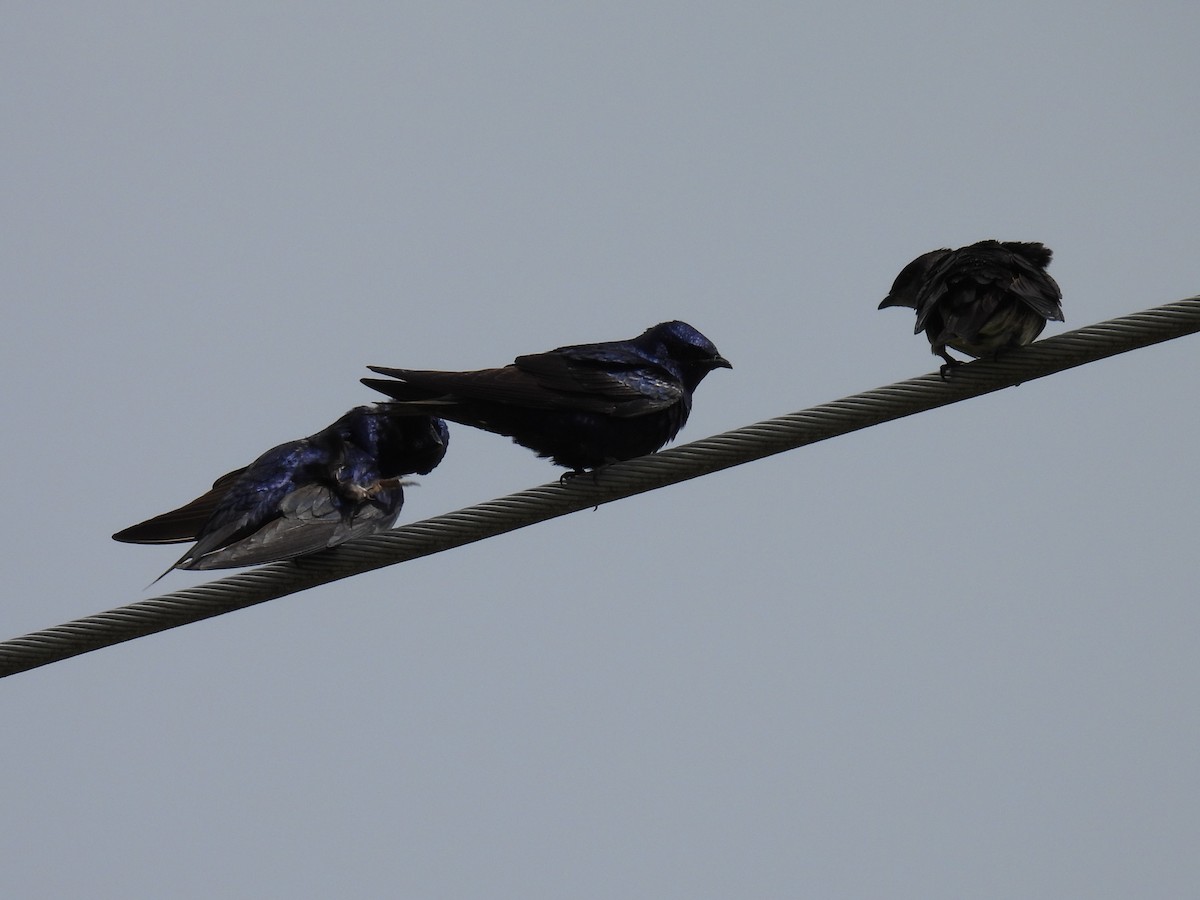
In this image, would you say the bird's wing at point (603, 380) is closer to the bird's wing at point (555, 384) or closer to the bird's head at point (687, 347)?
the bird's wing at point (555, 384)

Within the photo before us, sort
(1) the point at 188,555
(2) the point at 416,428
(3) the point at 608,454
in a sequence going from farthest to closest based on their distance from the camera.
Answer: (2) the point at 416,428 < (3) the point at 608,454 < (1) the point at 188,555

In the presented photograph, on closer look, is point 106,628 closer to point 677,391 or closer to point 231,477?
point 231,477

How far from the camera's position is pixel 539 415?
6723 mm

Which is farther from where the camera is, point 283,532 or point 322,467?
point 322,467

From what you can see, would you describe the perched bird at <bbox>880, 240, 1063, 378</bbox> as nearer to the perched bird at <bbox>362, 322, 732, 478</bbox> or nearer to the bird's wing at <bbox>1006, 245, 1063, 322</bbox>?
the bird's wing at <bbox>1006, 245, 1063, 322</bbox>

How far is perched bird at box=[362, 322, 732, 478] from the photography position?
6.54m

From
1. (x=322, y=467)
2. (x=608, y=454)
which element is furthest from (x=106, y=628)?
(x=608, y=454)

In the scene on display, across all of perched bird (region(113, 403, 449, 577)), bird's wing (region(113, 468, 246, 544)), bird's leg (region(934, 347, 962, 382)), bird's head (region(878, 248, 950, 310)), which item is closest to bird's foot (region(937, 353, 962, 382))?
bird's leg (region(934, 347, 962, 382))

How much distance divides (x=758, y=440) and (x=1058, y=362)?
3.52 feet

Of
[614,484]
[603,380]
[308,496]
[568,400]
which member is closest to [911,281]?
[603,380]

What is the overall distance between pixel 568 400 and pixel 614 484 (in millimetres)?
1045

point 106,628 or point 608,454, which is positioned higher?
point 608,454

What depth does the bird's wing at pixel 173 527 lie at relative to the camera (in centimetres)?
677

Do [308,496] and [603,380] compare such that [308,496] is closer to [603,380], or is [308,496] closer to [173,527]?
[173,527]
